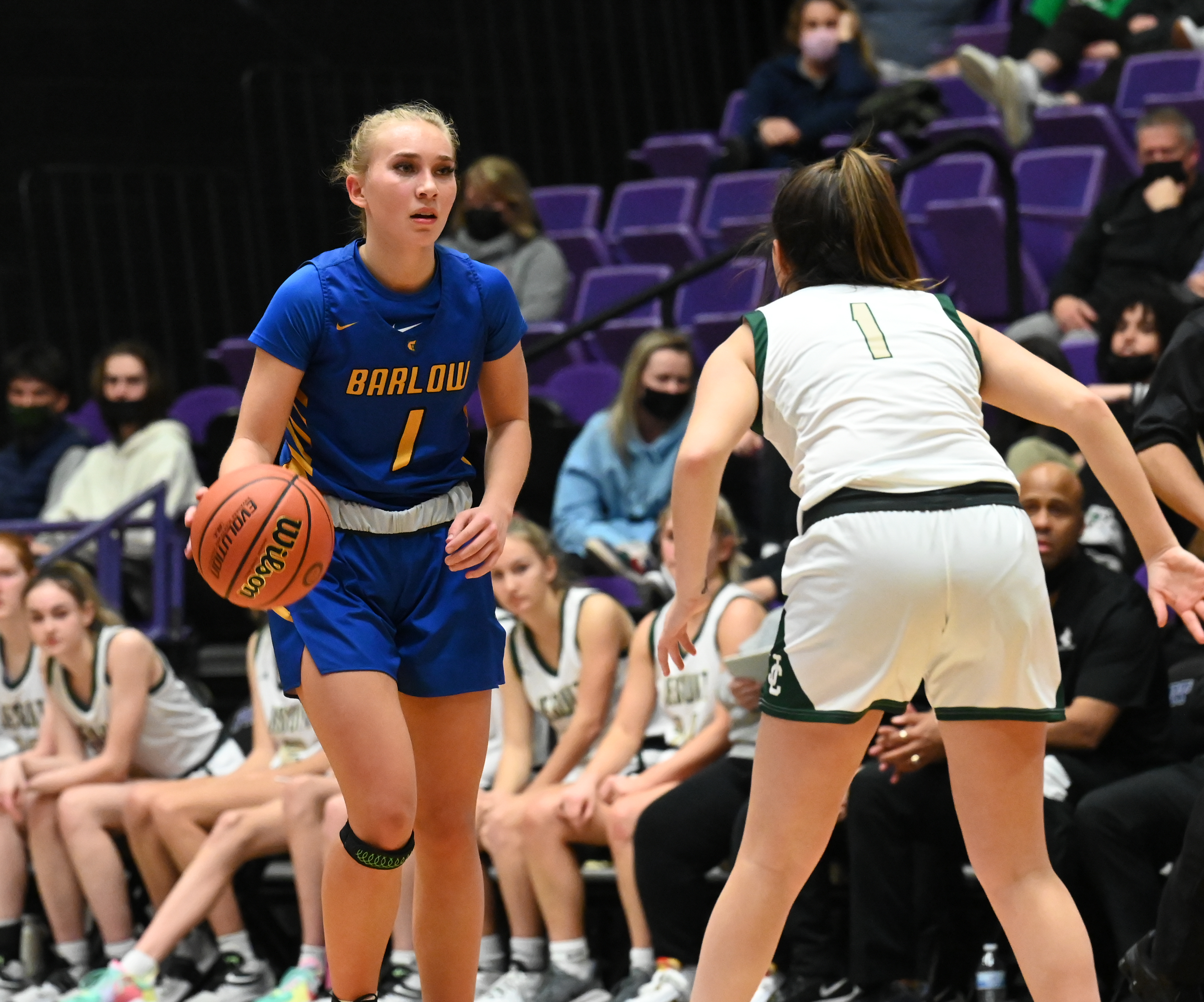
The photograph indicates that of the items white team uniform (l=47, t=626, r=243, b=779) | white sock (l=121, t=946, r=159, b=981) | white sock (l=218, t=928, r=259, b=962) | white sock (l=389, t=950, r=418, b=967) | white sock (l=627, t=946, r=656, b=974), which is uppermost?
white team uniform (l=47, t=626, r=243, b=779)

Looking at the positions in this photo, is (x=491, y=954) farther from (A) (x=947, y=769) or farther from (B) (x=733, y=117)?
(B) (x=733, y=117)

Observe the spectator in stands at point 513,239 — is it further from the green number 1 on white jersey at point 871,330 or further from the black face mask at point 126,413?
the green number 1 on white jersey at point 871,330

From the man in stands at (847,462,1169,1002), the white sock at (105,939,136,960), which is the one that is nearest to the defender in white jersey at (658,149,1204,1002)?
the man in stands at (847,462,1169,1002)

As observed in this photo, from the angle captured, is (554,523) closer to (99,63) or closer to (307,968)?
(307,968)

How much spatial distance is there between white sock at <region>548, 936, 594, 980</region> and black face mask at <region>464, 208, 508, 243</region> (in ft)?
13.3

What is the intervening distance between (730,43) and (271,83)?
3062 mm

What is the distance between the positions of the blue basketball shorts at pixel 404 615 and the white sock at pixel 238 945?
2.36 meters

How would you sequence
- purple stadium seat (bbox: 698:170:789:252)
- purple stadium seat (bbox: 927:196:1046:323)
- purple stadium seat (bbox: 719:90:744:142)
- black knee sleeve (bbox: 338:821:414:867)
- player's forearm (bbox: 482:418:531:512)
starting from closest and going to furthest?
1. black knee sleeve (bbox: 338:821:414:867)
2. player's forearm (bbox: 482:418:531:512)
3. purple stadium seat (bbox: 927:196:1046:323)
4. purple stadium seat (bbox: 698:170:789:252)
5. purple stadium seat (bbox: 719:90:744:142)

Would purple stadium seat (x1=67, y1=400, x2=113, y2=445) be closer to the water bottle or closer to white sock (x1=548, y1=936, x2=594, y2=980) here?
white sock (x1=548, y1=936, x2=594, y2=980)

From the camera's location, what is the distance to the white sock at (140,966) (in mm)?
4934

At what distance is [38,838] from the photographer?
5.46 m

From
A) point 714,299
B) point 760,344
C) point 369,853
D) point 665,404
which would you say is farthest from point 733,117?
point 369,853

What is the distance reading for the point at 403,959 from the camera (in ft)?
15.7

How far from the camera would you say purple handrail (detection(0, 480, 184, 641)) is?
6289 millimetres
